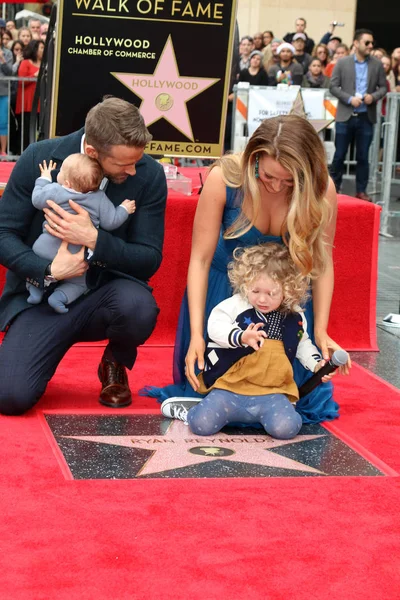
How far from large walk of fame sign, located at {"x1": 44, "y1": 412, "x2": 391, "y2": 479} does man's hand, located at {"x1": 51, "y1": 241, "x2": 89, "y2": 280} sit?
566mm

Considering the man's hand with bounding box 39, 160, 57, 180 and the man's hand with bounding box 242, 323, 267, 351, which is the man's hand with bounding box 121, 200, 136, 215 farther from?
the man's hand with bounding box 242, 323, 267, 351

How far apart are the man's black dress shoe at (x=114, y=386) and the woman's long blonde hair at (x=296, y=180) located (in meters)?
0.74

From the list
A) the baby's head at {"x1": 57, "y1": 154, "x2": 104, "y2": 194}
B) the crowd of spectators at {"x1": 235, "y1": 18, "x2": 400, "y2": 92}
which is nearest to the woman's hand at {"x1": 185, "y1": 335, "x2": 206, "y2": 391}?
the baby's head at {"x1": 57, "y1": 154, "x2": 104, "y2": 194}

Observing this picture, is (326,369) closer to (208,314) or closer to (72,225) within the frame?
(208,314)

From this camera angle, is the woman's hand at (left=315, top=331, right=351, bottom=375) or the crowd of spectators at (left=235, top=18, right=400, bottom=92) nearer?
the woman's hand at (left=315, top=331, right=351, bottom=375)

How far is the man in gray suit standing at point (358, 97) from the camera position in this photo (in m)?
12.4

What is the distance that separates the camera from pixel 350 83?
40.9ft

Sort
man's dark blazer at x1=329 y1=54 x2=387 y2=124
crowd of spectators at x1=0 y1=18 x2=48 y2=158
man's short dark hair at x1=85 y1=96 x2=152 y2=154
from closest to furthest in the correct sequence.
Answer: man's short dark hair at x1=85 y1=96 x2=152 y2=154 → crowd of spectators at x1=0 y1=18 x2=48 y2=158 → man's dark blazer at x1=329 y1=54 x2=387 y2=124

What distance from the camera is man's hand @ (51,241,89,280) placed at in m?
4.10

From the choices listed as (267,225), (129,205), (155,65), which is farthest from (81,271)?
(155,65)

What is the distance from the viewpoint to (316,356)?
13.7 ft

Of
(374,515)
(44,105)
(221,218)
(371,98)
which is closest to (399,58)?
(371,98)

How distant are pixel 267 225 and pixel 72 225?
787mm

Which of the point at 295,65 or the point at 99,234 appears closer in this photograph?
the point at 99,234
